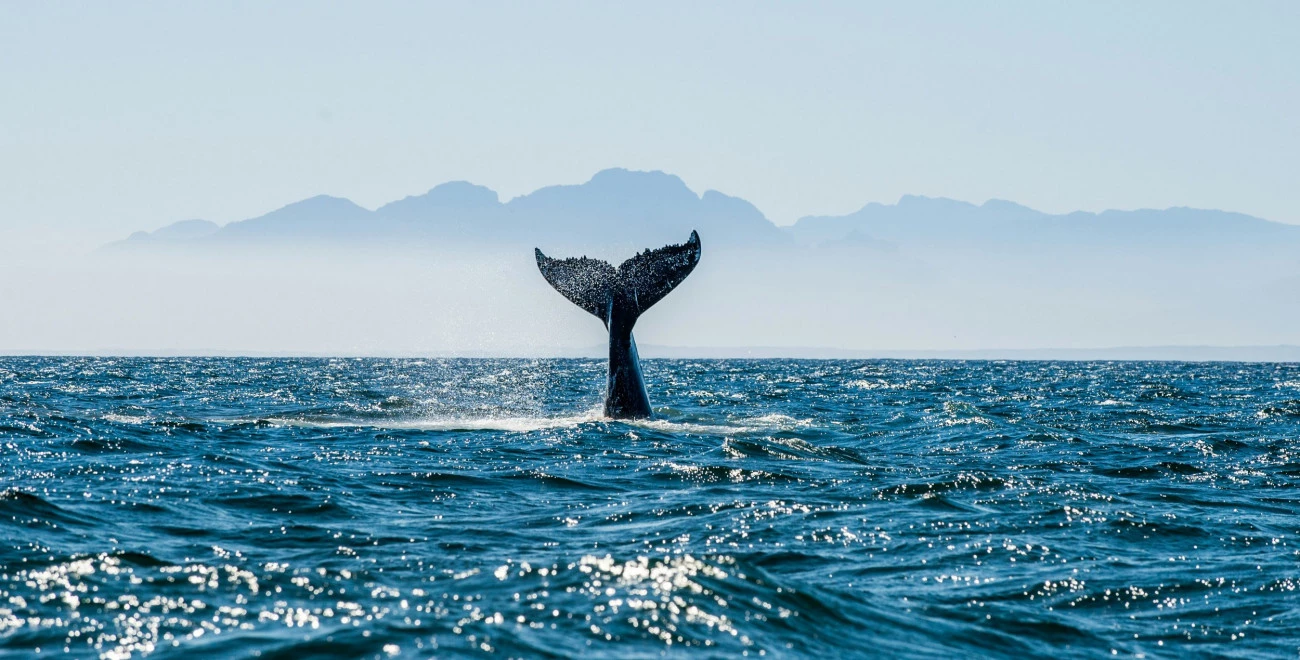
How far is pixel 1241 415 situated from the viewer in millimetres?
28641

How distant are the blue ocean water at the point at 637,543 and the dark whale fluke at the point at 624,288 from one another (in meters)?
1.74

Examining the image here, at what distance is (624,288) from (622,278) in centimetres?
18

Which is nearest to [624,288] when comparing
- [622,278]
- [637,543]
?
[622,278]

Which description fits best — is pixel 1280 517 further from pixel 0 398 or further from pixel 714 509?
pixel 0 398

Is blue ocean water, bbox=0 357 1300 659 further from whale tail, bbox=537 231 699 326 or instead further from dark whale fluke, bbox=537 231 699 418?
whale tail, bbox=537 231 699 326

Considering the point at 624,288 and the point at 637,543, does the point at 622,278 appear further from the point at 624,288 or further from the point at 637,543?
the point at 637,543

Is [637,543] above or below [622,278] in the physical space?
below

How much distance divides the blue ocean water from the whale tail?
2.12m

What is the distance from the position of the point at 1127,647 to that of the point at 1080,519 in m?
4.62

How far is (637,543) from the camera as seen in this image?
10.5m

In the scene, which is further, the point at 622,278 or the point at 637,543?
the point at 622,278

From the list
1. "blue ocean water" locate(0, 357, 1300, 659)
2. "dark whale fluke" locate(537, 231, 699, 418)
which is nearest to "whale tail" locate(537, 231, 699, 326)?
"dark whale fluke" locate(537, 231, 699, 418)

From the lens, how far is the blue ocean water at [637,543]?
759 cm

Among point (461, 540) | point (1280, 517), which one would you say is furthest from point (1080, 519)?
point (461, 540)
